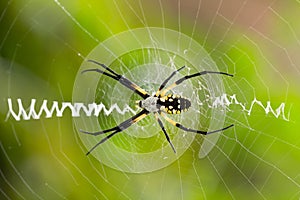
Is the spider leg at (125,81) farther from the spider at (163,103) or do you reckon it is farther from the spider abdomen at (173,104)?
the spider abdomen at (173,104)

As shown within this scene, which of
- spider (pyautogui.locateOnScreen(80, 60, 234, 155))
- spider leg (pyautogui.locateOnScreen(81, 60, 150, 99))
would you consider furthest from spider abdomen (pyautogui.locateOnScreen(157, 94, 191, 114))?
spider leg (pyautogui.locateOnScreen(81, 60, 150, 99))

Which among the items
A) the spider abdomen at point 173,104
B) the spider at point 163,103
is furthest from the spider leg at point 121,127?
the spider abdomen at point 173,104

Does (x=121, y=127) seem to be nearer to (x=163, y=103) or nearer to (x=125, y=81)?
(x=125, y=81)

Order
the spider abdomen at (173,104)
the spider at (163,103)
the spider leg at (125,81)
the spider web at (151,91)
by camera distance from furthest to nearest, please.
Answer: the spider abdomen at (173,104), the spider at (163,103), the spider leg at (125,81), the spider web at (151,91)

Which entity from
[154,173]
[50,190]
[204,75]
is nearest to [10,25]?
[50,190]

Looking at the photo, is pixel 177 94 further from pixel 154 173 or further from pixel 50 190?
pixel 50 190

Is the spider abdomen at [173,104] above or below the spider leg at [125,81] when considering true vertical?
below

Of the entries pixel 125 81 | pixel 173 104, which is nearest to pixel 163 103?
pixel 173 104
